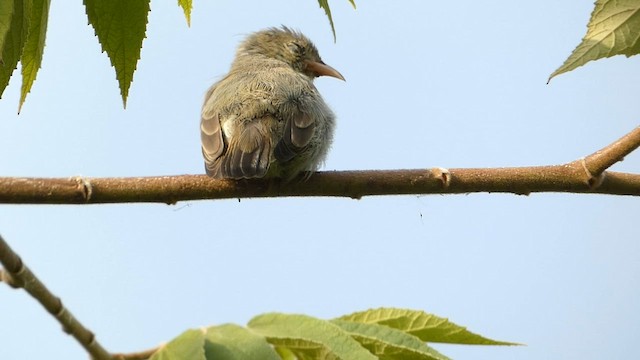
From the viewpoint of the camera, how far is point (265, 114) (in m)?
4.92

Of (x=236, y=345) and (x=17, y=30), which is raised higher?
(x=17, y=30)

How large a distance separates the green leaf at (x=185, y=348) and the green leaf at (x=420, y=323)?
394 millimetres

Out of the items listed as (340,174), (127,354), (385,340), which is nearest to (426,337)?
(385,340)

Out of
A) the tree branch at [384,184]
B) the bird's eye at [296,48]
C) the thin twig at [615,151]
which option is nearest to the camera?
the tree branch at [384,184]

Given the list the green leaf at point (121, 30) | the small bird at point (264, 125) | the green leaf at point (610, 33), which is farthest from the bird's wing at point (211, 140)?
the green leaf at point (610, 33)

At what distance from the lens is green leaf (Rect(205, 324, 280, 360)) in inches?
69.4

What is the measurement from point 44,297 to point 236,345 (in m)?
0.38

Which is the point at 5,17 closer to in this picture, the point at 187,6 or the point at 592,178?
the point at 187,6

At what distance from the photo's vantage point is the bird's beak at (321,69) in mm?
6898

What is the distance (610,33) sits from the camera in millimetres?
2188

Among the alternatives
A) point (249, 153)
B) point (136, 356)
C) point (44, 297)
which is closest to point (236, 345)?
point (136, 356)

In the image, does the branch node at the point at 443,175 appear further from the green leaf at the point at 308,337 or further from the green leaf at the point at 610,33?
the green leaf at the point at 308,337

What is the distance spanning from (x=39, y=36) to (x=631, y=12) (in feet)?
4.73

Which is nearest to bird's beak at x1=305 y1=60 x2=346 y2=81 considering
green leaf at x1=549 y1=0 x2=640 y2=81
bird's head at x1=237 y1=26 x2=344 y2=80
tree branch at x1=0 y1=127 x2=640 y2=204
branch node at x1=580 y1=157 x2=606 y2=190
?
bird's head at x1=237 y1=26 x2=344 y2=80
